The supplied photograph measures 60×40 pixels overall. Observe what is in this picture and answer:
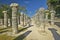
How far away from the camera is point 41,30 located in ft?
58.4

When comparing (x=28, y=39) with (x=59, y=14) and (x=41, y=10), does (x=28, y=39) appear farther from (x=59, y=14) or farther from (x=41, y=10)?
(x=59, y=14)

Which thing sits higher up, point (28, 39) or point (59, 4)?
point (59, 4)

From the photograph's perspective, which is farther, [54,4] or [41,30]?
[54,4]

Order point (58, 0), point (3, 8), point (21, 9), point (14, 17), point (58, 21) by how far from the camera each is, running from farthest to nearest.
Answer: point (21, 9) → point (3, 8) → point (58, 0) → point (58, 21) → point (14, 17)

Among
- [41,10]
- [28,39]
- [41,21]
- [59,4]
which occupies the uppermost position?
[59,4]

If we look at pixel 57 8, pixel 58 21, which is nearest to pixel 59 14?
pixel 57 8

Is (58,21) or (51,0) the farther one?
(51,0)

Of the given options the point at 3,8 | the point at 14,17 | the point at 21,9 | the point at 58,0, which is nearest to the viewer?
the point at 14,17

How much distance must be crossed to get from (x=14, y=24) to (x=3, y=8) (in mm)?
45450

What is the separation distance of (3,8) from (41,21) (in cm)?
4577

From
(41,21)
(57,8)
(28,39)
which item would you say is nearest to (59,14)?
(57,8)

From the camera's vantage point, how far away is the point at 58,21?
113 ft

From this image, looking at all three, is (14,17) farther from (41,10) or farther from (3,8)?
(3,8)

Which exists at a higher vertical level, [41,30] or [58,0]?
[58,0]
